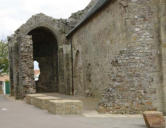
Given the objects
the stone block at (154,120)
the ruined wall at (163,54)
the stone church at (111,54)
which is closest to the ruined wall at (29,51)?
the stone church at (111,54)

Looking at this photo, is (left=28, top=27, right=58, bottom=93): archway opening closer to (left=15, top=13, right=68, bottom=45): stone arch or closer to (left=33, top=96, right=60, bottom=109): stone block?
(left=15, top=13, right=68, bottom=45): stone arch

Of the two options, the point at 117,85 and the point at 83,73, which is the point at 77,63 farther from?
the point at 117,85

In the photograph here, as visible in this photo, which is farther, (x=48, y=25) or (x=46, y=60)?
(x=46, y=60)

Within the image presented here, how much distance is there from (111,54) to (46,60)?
16.6 meters

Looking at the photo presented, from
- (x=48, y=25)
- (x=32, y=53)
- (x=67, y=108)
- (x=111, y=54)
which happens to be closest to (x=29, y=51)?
(x=32, y=53)

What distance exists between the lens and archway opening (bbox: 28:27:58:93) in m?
28.1

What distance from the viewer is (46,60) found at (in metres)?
29.9

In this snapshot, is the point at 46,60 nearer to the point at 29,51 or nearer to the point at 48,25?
the point at 48,25

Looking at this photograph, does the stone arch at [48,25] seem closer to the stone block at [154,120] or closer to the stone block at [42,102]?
the stone block at [42,102]

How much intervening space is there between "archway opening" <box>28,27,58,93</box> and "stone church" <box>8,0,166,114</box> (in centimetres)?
443

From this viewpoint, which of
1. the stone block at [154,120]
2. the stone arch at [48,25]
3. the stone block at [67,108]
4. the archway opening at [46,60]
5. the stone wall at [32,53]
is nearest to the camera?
the stone block at [154,120]

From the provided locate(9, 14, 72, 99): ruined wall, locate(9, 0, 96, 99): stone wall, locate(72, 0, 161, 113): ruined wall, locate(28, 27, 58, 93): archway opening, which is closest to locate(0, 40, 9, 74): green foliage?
locate(28, 27, 58, 93): archway opening

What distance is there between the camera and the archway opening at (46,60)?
2814cm

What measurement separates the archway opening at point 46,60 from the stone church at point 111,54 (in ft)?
14.5
